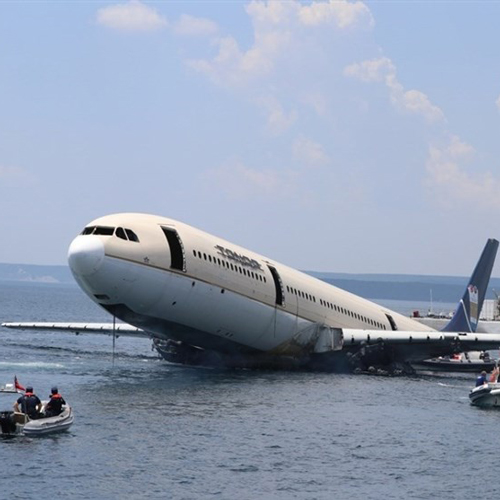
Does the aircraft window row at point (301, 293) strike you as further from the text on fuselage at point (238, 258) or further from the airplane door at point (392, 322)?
the airplane door at point (392, 322)

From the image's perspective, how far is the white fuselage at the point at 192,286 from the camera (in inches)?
2148

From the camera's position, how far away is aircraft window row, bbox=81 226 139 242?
2162 inches

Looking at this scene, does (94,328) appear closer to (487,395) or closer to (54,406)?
(487,395)

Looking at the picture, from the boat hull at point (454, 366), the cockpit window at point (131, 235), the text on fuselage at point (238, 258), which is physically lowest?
the boat hull at point (454, 366)

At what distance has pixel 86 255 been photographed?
53594 millimetres

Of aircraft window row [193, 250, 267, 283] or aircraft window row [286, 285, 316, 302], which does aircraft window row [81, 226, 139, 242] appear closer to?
aircraft window row [193, 250, 267, 283]

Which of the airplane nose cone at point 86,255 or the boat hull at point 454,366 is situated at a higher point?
the airplane nose cone at point 86,255

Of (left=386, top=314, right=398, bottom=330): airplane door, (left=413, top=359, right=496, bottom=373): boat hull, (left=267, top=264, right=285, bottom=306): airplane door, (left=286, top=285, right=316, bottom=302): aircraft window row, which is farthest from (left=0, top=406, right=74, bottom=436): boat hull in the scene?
(left=413, top=359, right=496, bottom=373): boat hull

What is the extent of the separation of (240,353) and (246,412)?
17.6m

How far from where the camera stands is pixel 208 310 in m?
60.1

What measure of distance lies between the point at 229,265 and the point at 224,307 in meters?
2.39

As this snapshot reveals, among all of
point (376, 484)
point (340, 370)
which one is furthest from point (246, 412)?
point (340, 370)

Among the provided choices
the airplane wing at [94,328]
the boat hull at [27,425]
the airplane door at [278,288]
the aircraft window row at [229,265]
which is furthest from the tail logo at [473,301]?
the boat hull at [27,425]

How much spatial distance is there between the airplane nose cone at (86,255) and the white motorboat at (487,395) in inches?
827
